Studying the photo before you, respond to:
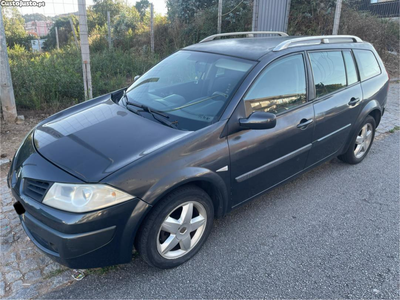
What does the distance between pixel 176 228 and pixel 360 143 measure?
10.4ft

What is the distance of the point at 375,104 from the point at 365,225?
185cm

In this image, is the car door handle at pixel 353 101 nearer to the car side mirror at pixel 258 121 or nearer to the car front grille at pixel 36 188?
the car side mirror at pixel 258 121

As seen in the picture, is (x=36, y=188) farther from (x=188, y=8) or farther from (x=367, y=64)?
(x=188, y=8)

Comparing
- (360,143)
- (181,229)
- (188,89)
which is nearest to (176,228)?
(181,229)

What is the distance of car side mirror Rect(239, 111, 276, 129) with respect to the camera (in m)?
2.66

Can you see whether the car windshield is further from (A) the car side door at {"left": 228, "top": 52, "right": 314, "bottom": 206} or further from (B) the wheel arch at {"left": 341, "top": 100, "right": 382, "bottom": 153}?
(B) the wheel arch at {"left": 341, "top": 100, "right": 382, "bottom": 153}

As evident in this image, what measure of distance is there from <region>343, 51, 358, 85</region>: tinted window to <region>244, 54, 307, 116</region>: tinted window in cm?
95

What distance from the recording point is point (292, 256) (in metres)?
2.81

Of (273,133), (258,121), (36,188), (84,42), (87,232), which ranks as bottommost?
(87,232)

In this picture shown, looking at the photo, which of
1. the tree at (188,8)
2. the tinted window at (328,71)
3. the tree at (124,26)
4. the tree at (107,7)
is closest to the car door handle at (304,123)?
the tinted window at (328,71)

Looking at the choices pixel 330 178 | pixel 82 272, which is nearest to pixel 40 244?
pixel 82 272

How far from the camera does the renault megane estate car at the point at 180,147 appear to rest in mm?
2219

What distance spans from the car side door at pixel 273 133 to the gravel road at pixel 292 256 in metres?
0.39

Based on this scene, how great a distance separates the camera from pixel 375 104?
432cm
